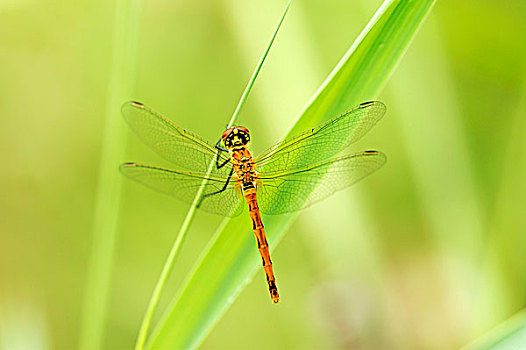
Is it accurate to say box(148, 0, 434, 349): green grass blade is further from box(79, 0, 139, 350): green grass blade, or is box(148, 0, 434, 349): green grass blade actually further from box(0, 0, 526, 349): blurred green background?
box(0, 0, 526, 349): blurred green background

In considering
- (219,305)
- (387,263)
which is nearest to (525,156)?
(387,263)

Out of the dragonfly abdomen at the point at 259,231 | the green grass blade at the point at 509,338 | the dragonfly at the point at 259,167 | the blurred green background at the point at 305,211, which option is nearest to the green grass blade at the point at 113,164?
the dragonfly at the point at 259,167

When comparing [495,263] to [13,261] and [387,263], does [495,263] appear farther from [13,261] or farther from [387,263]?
[13,261]

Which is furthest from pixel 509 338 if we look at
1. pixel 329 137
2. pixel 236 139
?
pixel 236 139

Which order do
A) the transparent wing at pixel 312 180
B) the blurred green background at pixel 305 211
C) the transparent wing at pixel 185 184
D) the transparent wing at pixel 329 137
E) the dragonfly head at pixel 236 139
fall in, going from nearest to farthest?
1. the transparent wing at pixel 329 137
2. the transparent wing at pixel 312 180
3. the transparent wing at pixel 185 184
4. the dragonfly head at pixel 236 139
5. the blurred green background at pixel 305 211

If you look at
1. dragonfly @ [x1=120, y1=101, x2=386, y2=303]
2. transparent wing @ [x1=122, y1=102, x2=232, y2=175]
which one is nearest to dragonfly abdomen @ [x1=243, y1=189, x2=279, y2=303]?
dragonfly @ [x1=120, y1=101, x2=386, y2=303]

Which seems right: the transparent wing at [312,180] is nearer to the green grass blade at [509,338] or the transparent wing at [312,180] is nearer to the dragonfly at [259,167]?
the dragonfly at [259,167]
